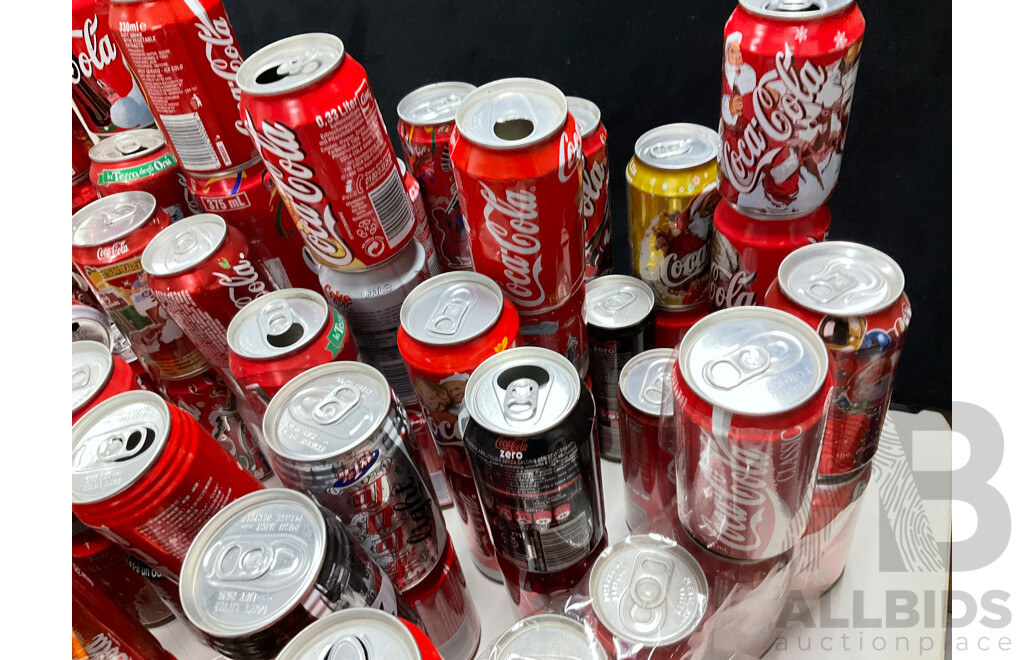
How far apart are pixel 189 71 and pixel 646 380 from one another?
875mm

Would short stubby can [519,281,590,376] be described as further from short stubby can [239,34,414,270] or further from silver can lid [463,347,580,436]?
short stubby can [239,34,414,270]

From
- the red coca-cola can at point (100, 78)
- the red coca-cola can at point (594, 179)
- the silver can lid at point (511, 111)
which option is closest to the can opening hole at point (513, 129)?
the silver can lid at point (511, 111)

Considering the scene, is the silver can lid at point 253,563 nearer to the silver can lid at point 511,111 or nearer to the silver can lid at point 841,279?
the silver can lid at point 511,111

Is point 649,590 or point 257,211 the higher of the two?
point 257,211

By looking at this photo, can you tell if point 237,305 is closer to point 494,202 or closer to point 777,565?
point 494,202

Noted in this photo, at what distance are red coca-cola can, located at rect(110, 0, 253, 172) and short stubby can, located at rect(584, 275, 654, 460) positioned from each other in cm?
69

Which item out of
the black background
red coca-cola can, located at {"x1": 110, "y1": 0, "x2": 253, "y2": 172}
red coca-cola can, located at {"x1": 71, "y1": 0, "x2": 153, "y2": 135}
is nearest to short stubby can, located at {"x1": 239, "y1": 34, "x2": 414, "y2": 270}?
red coca-cola can, located at {"x1": 110, "y1": 0, "x2": 253, "y2": 172}

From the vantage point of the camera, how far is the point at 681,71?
57.3 inches

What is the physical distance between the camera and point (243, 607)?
650 millimetres

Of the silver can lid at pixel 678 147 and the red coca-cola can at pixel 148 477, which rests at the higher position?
the silver can lid at pixel 678 147

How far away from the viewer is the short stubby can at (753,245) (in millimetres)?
943

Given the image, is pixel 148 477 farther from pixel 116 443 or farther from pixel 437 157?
pixel 437 157

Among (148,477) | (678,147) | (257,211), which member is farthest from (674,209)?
(148,477)

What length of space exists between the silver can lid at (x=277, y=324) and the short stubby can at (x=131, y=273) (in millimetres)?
206
